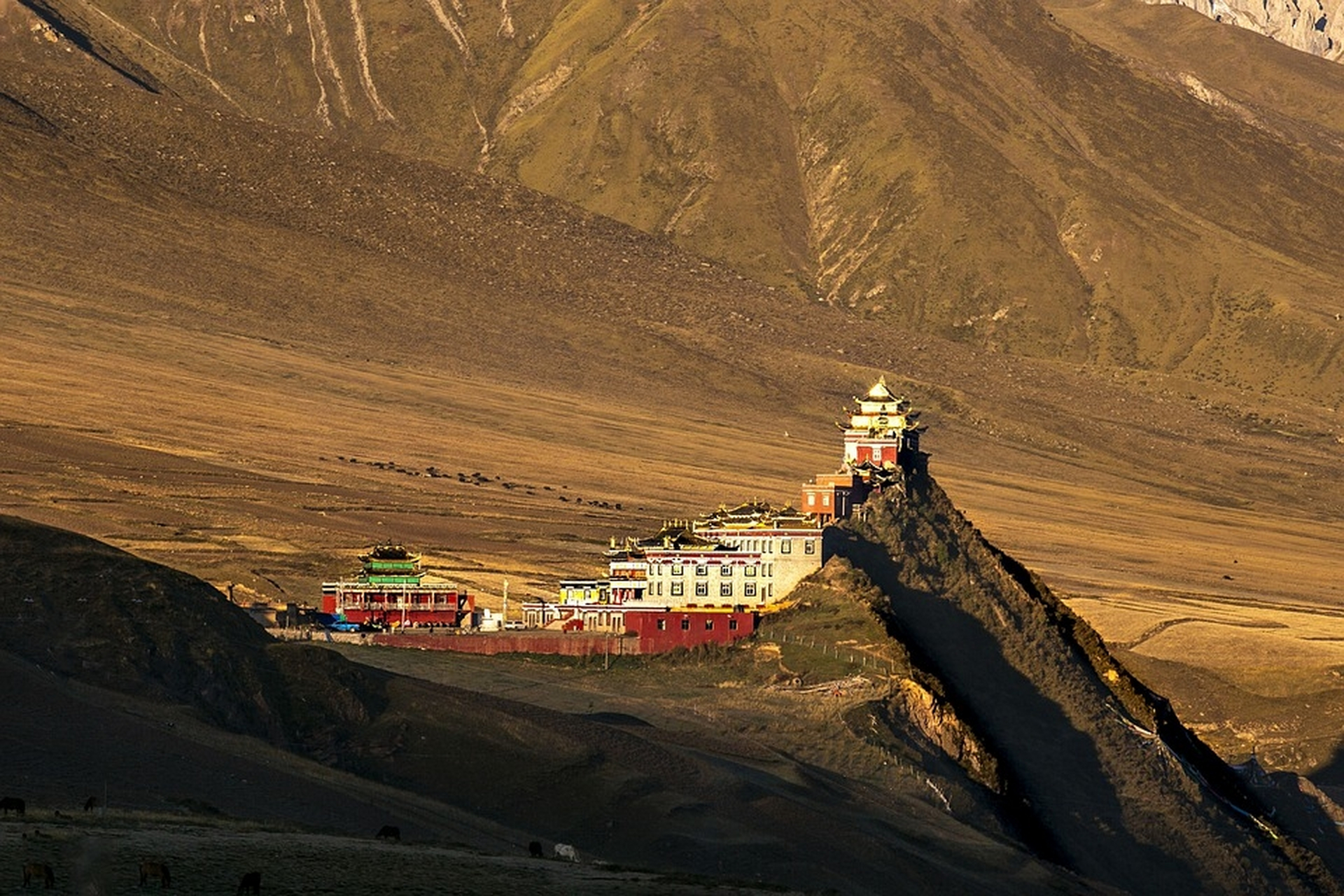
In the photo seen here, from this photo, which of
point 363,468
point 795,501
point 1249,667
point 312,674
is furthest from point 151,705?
point 795,501

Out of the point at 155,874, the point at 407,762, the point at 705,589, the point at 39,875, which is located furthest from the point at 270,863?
the point at 705,589

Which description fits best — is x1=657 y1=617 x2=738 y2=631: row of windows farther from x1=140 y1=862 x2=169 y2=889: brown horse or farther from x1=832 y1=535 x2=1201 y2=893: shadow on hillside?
x1=140 y1=862 x2=169 y2=889: brown horse

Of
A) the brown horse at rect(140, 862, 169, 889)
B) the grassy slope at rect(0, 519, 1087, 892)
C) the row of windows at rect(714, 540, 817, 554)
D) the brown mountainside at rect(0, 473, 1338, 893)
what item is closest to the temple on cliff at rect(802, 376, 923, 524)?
the brown mountainside at rect(0, 473, 1338, 893)

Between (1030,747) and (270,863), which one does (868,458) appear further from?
(270,863)

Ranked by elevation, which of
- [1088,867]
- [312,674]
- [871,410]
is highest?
[871,410]

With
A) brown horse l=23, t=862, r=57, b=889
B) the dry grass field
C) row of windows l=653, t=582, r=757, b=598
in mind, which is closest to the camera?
brown horse l=23, t=862, r=57, b=889

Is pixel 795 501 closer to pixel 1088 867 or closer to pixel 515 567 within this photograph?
pixel 515 567
